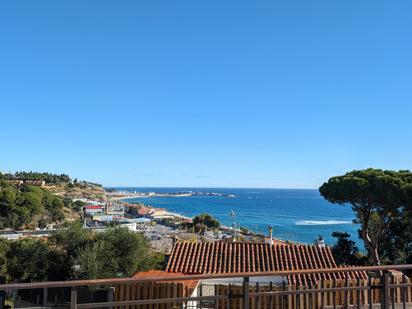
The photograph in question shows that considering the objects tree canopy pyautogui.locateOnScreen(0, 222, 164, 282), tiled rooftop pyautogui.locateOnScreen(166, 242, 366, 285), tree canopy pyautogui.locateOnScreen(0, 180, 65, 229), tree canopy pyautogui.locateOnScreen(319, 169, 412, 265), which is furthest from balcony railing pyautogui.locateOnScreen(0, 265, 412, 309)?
tree canopy pyautogui.locateOnScreen(0, 180, 65, 229)

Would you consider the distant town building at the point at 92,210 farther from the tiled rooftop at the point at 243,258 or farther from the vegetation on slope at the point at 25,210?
the tiled rooftop at the point at 243,258

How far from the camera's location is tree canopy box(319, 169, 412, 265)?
16406 millimetres

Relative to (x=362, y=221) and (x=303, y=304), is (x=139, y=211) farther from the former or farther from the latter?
(x=303, y=304)

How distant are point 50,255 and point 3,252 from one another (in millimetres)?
3596

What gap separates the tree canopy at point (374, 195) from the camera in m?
16.4

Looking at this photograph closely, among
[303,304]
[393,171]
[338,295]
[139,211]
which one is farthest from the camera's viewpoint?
[139,211]

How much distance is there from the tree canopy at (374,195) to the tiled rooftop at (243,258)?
5008 mm

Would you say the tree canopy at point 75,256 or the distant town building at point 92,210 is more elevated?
the tree canopy at point 75,256

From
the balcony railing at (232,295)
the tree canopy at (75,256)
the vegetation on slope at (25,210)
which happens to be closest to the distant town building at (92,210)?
the vegetation on slope at (25,210)

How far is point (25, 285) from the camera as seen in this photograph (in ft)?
9.43

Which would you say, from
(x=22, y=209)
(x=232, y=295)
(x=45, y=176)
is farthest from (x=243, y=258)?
(x=45, y=176)

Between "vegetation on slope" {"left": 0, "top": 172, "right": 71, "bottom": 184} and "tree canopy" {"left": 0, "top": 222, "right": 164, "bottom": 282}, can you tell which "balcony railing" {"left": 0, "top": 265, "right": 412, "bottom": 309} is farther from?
"vegetation on slope" {"left": 0, "top": 172, "right": 71, "bottom": 184}

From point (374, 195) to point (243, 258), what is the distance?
7821mm

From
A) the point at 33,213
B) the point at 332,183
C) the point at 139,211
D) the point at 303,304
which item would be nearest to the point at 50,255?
the point at 303,304
